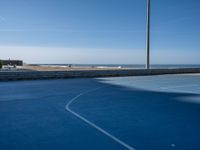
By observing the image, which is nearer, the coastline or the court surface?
the court surface

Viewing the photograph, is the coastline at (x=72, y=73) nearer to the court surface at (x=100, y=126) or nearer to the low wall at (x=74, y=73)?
the low wall at (x=74, y=73)

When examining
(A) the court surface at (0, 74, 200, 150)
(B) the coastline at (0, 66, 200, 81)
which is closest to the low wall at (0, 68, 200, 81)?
(B) the coastline at (0, 66, 200, 81)

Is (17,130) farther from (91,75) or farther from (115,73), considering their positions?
(115,73)

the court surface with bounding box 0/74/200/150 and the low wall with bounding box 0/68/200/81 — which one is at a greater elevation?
the low wall with bounding box 0/68/200/81

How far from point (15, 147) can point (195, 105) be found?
20.0 feet

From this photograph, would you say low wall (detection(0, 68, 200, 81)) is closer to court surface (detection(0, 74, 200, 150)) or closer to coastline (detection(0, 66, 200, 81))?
coastline (detection(0, 66, 200, 81))

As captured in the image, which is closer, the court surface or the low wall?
the court surface

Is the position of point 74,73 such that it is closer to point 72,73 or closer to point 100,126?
point 72,73

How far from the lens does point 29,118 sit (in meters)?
6.12

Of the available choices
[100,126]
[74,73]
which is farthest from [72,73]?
[100,126]

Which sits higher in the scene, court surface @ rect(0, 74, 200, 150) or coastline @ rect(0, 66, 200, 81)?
coastline @ rect(0, 66, 200, 81)

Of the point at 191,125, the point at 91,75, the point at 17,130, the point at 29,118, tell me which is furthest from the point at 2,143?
the point at 91,75

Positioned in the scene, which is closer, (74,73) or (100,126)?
(100,126)

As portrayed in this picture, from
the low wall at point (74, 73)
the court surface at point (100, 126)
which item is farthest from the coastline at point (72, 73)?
the court surface at point (100, 126)
